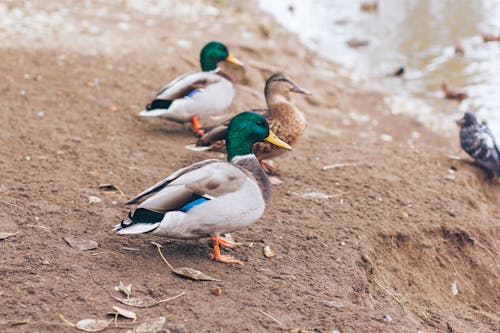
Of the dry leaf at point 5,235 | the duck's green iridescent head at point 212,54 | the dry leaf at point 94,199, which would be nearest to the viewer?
the dry leaf at point 5,235

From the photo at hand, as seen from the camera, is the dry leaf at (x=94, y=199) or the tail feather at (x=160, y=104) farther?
the tail feather at (x=160, y=104)

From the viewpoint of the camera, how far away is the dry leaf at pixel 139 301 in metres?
3.37

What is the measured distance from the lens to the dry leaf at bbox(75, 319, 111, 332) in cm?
312

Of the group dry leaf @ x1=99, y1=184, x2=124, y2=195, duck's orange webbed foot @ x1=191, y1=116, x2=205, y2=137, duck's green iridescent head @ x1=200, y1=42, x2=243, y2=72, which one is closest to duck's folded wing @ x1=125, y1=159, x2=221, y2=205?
dry leaf @ x1=99, y1=184, x2=124, y2=195

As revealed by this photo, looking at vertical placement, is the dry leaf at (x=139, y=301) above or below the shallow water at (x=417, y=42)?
above

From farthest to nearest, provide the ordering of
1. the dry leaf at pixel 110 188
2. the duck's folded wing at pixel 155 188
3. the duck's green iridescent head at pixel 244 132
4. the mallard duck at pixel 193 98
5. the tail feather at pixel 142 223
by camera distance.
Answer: the mallard duck at pixel 193 98, the dry leaf at pixel 110 188, the duck's green iridescent head at pixel 244 132, the duck's folded wing at pixel 155 188, the tail feather at pixel 142 223

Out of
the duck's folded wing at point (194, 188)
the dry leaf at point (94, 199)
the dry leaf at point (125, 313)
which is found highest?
the duck's folded wing at point (194, 188)

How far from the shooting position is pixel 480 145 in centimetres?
629

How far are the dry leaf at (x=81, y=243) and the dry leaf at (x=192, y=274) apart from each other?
565 mm

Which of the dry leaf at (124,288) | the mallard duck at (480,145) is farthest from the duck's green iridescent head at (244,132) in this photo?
the mallard duck at (480,145)

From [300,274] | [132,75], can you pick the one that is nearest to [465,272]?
[300,274]

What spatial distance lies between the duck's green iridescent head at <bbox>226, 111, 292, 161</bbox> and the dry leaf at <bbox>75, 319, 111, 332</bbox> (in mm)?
1470

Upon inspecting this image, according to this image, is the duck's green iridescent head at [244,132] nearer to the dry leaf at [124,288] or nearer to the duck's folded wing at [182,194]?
the duck's folded wing at [182,194]

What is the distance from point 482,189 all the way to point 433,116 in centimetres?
329
